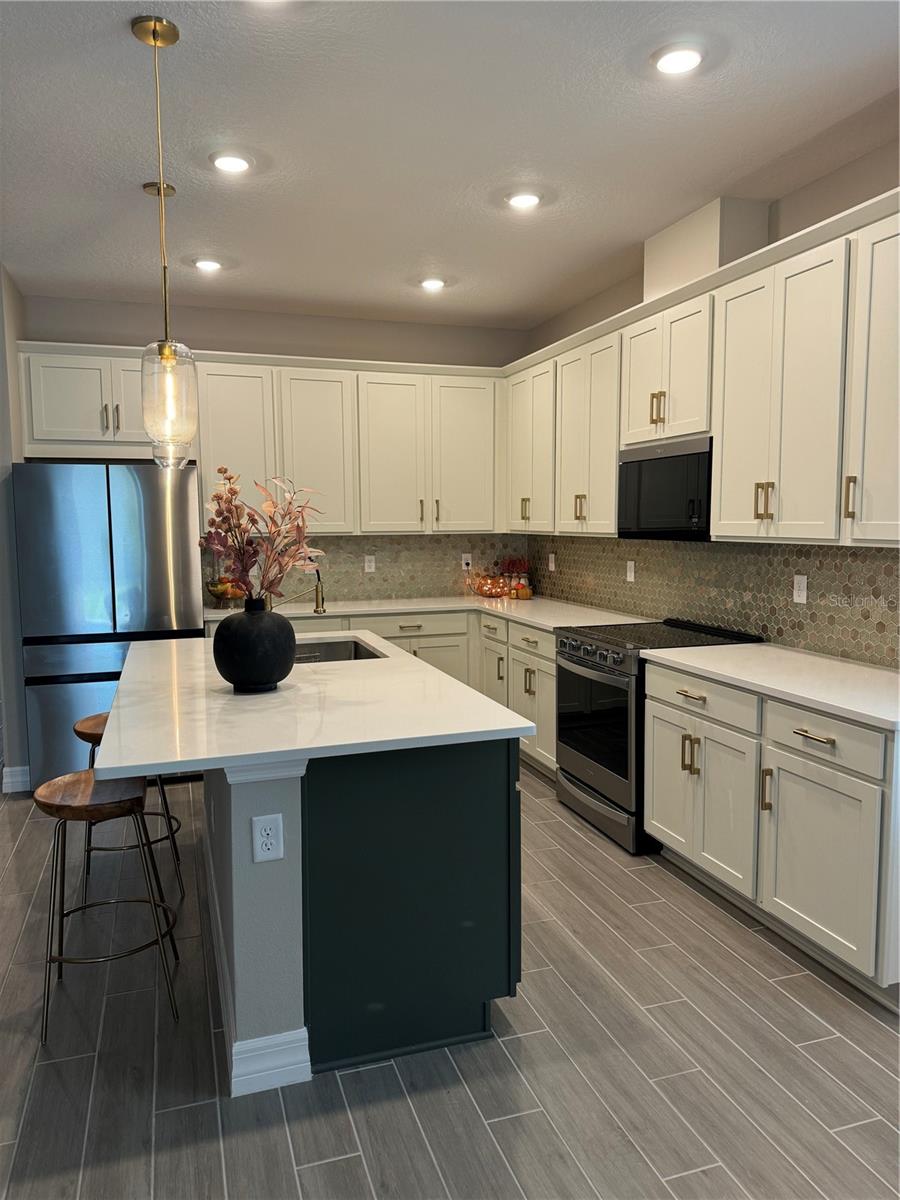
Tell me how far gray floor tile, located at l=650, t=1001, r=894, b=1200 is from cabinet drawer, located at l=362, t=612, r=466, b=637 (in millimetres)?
3036

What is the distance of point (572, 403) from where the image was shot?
468 cm

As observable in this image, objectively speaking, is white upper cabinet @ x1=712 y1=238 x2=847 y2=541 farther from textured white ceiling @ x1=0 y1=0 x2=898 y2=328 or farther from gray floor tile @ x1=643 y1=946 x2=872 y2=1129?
gray floor tile @ x1=643 y1=946 x2=872 y2=1129

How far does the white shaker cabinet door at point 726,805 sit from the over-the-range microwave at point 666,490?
0.93m

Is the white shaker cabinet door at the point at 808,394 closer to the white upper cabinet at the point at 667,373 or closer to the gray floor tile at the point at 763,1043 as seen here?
the white upper cabinet at the point at 667,373

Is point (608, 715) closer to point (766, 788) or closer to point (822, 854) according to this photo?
point (766, 788)

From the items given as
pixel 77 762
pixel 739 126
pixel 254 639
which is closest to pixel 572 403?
pixel 739 126

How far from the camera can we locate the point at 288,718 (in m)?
2.34

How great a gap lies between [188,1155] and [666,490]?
3.00 m

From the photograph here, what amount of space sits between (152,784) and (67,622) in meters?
1.10

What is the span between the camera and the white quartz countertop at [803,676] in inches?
96.1

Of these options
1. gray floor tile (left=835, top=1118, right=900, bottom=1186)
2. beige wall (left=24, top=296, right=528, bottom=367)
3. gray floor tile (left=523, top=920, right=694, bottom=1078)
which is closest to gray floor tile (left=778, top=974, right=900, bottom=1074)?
gray floor tile (left=835, top=1118, right=900, bottom=1186)

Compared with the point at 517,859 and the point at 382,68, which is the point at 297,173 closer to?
the point at 382,68

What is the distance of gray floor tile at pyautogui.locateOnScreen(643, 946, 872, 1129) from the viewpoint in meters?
2.05

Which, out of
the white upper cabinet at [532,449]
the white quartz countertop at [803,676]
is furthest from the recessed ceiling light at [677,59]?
the white upper cabinet at [532,449]
